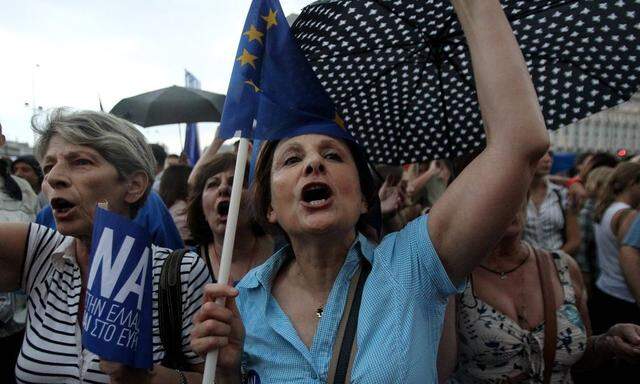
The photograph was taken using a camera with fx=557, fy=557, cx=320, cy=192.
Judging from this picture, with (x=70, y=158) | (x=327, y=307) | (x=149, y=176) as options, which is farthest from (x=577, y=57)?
Answer: (x=70, y=158)

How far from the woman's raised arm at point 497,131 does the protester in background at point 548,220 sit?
427 cm

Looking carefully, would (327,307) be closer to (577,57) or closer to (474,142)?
(474,142)

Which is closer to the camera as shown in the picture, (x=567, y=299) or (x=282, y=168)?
(x=282, y=168)

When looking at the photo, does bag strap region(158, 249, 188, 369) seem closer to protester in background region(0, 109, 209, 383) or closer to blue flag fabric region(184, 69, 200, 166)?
protester in background region(0, 109, 209, 383)

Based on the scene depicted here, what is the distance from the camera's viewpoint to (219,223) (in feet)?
11.7

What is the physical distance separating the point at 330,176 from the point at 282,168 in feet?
0.65

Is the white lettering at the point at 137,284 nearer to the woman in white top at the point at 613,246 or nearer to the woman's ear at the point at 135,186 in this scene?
the woman's ear at the point at 135,186

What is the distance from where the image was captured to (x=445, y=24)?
2105 mm

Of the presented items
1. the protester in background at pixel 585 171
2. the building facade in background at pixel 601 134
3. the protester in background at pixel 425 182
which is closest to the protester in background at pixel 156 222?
the protester in background at pixel 425 182

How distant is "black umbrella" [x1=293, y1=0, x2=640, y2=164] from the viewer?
197 cm

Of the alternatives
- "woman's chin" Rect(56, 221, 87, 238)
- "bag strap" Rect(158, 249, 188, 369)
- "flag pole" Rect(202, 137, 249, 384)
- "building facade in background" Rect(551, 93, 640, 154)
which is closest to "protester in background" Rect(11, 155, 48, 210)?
"woman's chin" Rect(56, 221, 87, 238)

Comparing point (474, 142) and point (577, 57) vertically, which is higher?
point (577, 57)

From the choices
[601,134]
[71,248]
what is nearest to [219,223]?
[71,248]

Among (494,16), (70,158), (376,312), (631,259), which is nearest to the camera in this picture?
(494,16)
